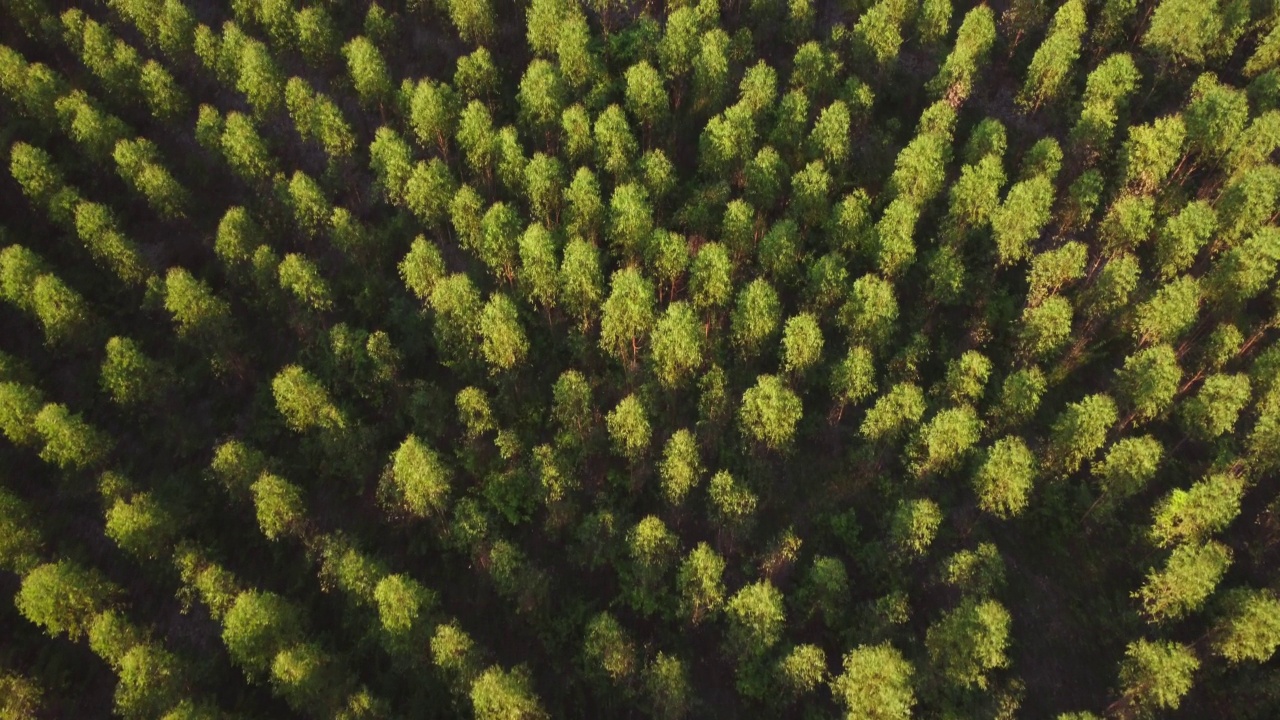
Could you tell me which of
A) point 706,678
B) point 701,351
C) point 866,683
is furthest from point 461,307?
point 866,683

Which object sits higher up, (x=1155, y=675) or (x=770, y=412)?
(x=770, y=412)

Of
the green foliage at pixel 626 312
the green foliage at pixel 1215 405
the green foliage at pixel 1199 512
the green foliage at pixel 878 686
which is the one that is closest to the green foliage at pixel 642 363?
the green foliage at pixel 878 686

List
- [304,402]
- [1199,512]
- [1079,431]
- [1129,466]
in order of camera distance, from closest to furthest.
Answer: [1199,512], [1129,466], [1079,431], [304,402]

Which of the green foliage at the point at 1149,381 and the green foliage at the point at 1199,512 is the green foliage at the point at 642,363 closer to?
the green foliage at the point at 1199,512

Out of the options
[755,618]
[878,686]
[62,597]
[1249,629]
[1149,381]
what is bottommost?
[62,597]

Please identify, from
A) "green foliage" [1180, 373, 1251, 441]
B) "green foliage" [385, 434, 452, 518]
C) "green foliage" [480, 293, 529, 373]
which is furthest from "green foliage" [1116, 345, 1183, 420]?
"green foliage" [385, 434, 452, 518]

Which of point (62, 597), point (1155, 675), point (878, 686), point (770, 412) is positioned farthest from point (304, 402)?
point (1155, 675)

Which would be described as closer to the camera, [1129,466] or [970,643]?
[970,643]

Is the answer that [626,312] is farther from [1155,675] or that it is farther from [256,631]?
[1155,675]

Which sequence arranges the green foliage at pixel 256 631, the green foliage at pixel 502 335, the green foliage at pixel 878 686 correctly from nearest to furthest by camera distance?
the green foliage at pixel 878 686, the green foliage at pixel 256 631, the green foliage at pixel 502 335

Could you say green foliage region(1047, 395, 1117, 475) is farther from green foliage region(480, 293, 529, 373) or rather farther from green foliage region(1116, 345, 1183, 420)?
green foliage region(480, 293, 529, 373)

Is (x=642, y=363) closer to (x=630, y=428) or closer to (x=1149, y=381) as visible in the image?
(x=630, y=428)

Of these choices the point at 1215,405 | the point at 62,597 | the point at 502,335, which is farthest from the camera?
the point at 502,335
